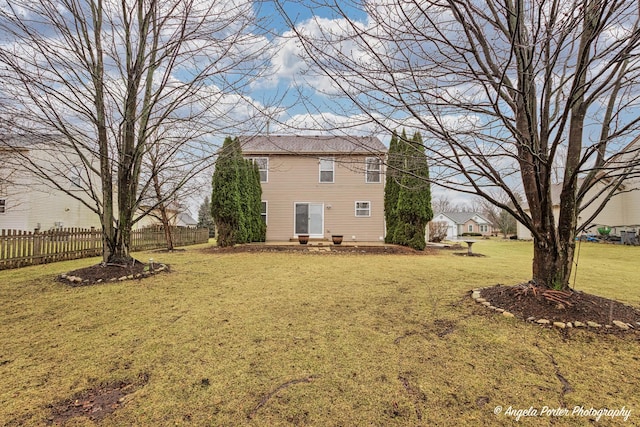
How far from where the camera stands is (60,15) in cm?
523

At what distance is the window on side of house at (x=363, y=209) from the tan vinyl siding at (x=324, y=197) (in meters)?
0.18

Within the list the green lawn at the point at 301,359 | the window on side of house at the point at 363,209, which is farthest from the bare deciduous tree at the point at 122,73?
the window on side of house at the point at 363,209

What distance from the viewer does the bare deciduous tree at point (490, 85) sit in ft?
9.79

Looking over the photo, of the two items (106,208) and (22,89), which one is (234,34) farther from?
(106,208)

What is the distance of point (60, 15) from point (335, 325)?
270 inches

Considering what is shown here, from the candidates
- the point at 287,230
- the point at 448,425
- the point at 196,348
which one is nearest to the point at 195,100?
the point at 196,348

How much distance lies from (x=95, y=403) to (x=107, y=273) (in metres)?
4.53

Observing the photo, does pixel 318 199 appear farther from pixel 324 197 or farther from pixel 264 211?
pixel 264 211

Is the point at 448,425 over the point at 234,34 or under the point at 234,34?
under

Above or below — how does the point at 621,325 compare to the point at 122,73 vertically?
below

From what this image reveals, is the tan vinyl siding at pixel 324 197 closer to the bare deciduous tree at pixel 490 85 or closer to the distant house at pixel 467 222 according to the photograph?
the bare deciduous tree at pixel 490 85

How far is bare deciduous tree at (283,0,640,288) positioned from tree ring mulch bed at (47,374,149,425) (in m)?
3.20

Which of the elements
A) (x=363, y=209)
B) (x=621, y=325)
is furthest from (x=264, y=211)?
(x=621, y=325)

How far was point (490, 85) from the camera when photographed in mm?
3711
